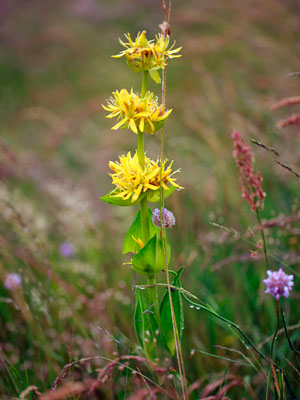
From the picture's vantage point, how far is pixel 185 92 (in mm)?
5051

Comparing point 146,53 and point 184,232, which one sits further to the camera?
point 184,232

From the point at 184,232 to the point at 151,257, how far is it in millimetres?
1304

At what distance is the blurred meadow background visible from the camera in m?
1.56

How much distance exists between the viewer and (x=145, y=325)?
1329 mm

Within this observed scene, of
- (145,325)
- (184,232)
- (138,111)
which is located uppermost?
(138,111)

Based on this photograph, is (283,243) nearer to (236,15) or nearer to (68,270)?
(68,270)

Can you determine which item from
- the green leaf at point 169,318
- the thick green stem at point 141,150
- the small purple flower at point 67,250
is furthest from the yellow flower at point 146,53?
the small purple flower at point 67,250

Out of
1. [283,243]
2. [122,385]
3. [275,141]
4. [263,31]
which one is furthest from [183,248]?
[263,31]

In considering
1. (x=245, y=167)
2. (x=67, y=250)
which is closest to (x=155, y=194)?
(x=245, y=167)

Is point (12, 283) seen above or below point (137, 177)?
below

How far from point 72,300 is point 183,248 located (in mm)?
792

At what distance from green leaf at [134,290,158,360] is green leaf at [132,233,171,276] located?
0.12 meters

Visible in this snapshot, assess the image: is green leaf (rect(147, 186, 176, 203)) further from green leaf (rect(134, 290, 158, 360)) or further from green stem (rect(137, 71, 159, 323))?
green leaf (rect(134, 290, 158, 360))

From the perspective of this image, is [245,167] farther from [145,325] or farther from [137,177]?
[145,325]
